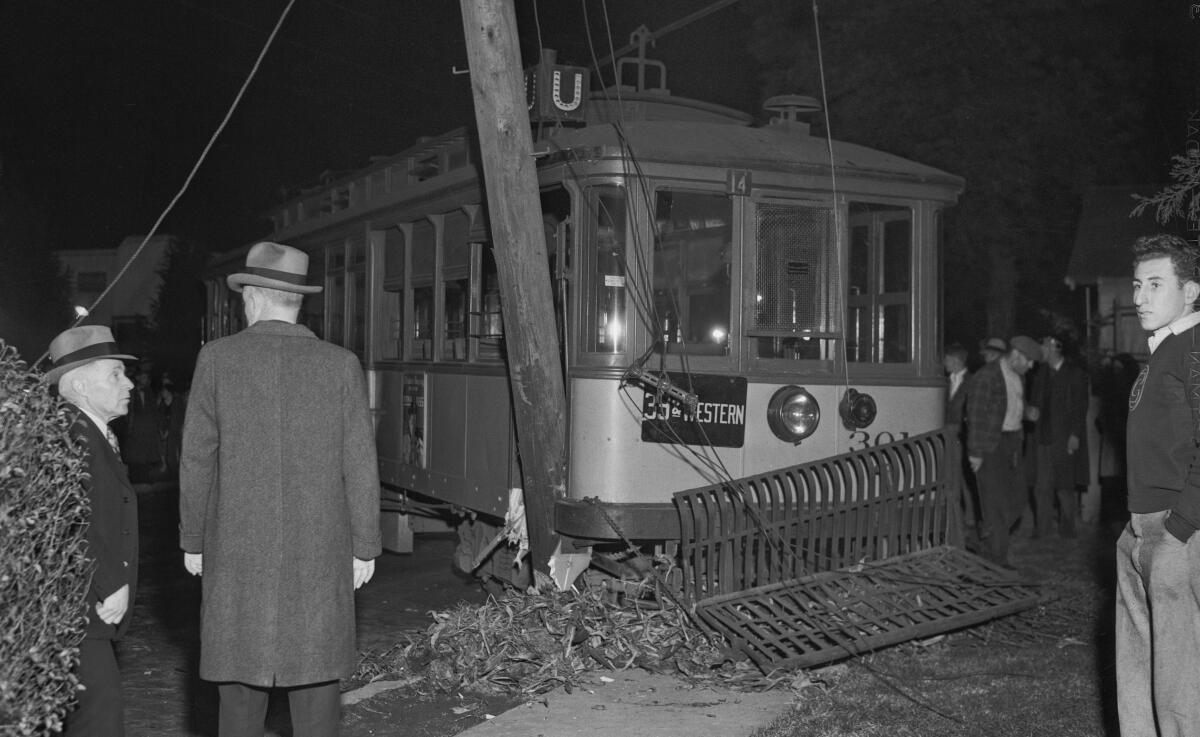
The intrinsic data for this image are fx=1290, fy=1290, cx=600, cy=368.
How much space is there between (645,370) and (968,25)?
13924 mm

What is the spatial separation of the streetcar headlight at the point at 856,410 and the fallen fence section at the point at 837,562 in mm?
Result: 305

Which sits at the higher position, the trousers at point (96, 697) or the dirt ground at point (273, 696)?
the trousers at point (96, 697)

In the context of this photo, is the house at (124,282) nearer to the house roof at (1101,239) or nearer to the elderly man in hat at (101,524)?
the house roof at (1101,239)

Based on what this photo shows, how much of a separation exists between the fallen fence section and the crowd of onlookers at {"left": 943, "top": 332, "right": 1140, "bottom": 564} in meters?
1.46

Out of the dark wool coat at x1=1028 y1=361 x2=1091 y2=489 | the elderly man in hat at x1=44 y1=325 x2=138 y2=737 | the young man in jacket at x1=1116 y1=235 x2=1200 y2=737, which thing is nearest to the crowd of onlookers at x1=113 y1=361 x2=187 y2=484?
the dark wool coat at x1=1028 y1=361 x2=1091 y2=489

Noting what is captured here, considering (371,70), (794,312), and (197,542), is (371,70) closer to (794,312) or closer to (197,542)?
(794,312)

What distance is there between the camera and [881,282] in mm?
8508

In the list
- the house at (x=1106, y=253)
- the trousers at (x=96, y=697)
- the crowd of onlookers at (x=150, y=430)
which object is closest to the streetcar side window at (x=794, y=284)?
the trousers at (x=96, y=697)

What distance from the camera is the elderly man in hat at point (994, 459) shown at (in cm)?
972

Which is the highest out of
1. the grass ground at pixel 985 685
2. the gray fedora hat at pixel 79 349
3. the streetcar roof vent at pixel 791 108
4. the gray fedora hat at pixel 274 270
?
the streetcar roof vent at pixel 791 108

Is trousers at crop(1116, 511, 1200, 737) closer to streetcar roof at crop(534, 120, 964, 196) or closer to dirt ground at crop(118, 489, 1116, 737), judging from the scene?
dirt ground at crop(118, 489, 1116, 737)

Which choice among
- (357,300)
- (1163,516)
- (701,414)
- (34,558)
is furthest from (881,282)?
(34,558)

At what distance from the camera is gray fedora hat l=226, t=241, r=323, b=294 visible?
4422 millimetres

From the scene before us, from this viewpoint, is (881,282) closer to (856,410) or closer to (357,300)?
(856,410)
